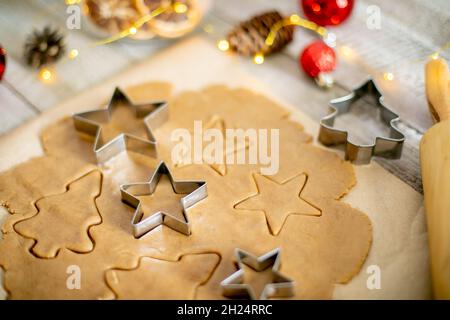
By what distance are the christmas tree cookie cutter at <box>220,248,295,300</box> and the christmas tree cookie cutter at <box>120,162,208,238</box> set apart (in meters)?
0.13

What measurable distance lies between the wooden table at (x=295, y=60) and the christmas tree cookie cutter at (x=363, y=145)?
3 cm

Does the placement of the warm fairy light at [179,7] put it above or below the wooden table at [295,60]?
above

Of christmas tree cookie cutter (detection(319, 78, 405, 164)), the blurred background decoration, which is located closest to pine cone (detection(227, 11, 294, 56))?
the blurred background decoration

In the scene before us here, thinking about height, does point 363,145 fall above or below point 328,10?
below

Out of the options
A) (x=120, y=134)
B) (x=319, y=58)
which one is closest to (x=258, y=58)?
(x=319, y=58)

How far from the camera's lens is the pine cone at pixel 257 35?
1.44 meters

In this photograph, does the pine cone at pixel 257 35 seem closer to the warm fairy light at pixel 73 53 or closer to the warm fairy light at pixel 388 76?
the warm fairy light at pixel 388 76

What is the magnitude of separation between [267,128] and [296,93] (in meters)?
0.15

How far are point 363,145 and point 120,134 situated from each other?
0.54 m

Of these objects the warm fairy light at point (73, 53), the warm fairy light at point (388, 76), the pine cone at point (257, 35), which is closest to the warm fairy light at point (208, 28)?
the pine cone at point (257, 35)

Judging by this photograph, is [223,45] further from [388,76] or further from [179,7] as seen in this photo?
[388,76]

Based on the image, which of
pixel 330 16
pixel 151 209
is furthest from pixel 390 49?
pixel 151 209

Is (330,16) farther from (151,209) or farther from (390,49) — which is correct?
(151,209)

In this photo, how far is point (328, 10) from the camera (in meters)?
1.36
